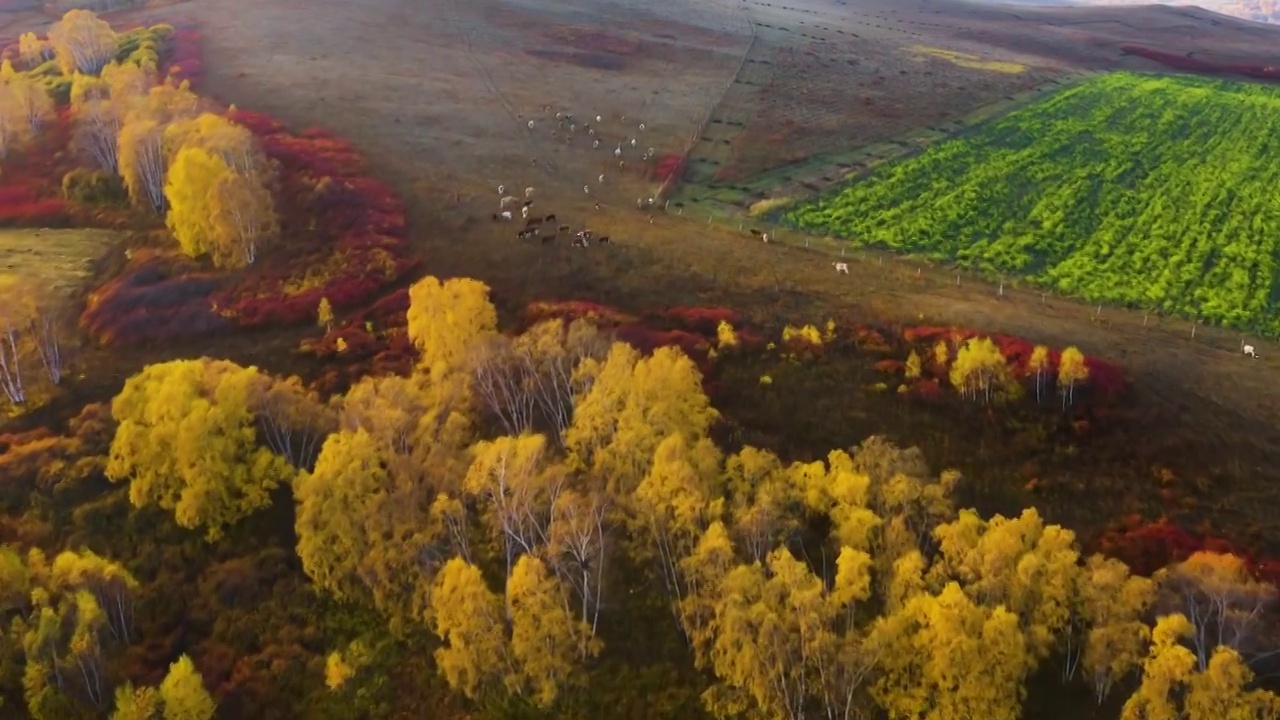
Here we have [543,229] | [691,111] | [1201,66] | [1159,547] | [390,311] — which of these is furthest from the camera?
[1201,66]

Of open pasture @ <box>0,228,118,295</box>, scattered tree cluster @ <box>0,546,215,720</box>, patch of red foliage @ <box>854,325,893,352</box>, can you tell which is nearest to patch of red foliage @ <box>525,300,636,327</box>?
patch of red foliage @ <box>854,325,893,352</box>

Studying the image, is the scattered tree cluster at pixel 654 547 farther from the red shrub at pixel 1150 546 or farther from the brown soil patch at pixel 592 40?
the brown soil patch at pixel 592 40

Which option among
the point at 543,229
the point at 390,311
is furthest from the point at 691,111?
the point at 390,311

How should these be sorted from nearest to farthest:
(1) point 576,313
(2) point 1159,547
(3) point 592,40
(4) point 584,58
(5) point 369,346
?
(2) point 1159,547 < (5) point 369,346 < (1) point 576,313 < (4) point 584,58 < (3) point 592,40

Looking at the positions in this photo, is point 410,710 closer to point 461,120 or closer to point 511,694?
point 511,694

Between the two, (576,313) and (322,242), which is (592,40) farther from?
(576,313)

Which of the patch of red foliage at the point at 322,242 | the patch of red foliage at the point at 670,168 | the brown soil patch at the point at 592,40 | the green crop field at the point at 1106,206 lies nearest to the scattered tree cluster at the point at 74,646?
the patch of red foliage at the point at 322,242

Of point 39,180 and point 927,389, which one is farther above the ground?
point 927,389
